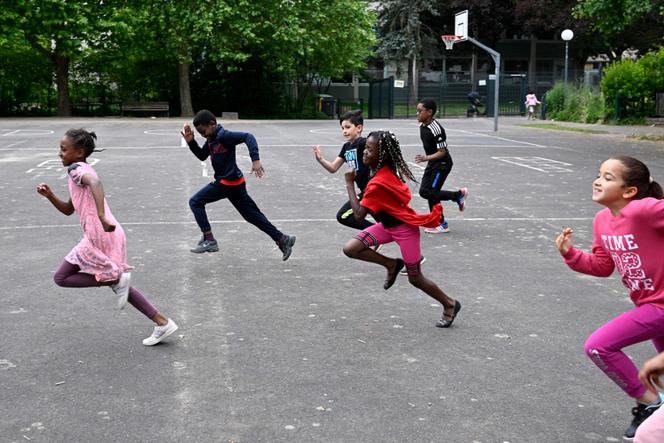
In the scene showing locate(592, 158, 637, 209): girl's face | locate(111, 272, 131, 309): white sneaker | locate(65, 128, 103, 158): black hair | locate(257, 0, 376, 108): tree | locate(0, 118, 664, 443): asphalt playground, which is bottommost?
locate(0, 118, 664, 443): asphalt playground

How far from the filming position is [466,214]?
1128cm

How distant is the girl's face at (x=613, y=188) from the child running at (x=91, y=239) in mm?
2995

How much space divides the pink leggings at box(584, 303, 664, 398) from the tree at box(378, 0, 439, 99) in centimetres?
5129

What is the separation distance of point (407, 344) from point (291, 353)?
0.80m

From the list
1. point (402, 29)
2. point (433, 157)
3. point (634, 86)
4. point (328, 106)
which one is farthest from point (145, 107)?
point (433, 157)

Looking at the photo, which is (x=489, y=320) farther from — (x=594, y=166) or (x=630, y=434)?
(x=594, y=166)

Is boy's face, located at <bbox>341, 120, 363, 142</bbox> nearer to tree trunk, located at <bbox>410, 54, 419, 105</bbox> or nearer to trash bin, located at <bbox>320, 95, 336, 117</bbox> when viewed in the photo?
trash bin, located at <bbox>320, 95, 336, 117</bbox>

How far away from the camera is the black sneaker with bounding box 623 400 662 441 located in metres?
4.08

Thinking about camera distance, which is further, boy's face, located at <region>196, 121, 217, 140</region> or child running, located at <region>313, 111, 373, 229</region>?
boy's face, located at <region>196, 121, 217, 140</region>

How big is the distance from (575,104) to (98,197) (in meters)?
33.7

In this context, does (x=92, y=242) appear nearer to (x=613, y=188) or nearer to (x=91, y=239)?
(x=91, y=239)

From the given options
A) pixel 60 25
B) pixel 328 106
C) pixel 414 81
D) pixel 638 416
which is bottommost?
pixel 638 416

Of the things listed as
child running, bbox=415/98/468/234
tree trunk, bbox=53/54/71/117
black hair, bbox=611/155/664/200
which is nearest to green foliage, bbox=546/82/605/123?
tree trunk, bbox=53/54/71/117

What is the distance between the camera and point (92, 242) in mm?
5402
